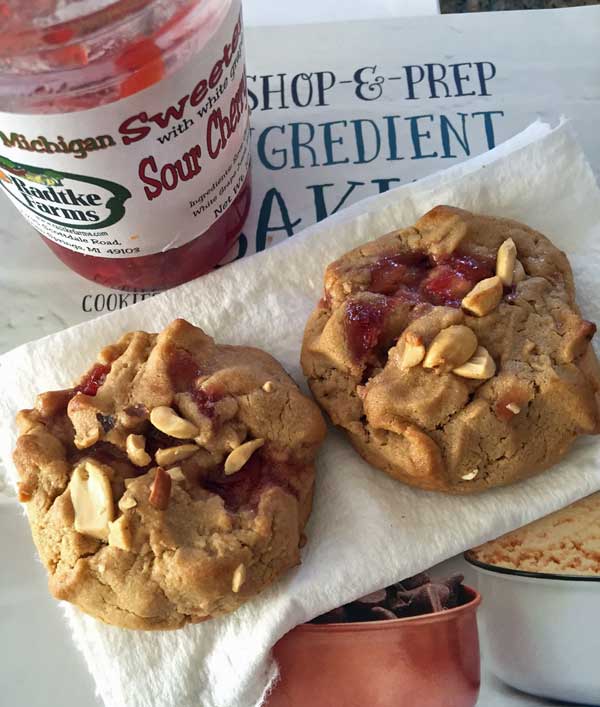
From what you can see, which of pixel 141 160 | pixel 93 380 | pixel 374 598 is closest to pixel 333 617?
pixel 374 598

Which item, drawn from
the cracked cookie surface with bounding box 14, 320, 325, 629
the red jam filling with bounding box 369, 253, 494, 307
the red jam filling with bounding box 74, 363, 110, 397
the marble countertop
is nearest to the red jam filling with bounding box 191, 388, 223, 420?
the cracked cookie surface with bounding box 14, 320, 325, 629

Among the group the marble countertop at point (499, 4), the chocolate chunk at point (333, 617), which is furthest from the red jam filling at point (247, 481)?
the marble countertop at point (499, 4)

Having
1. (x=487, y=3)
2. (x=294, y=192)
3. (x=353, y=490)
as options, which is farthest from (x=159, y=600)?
(x=487, y=3)

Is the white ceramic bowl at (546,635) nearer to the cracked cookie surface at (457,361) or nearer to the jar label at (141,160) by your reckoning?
the cracked cookie surface at (457,361)

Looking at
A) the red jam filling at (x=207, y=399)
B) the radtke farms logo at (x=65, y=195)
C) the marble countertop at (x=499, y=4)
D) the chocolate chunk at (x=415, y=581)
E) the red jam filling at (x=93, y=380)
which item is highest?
the marble countertop at (x=499, y=4)

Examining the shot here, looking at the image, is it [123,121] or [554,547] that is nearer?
[123,121]

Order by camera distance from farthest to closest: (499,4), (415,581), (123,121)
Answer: (499,4)
(415,581)
(123,121)

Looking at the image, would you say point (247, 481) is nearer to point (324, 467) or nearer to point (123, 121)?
point (324, 467)

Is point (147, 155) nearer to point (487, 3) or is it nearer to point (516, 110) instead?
point (516, 110)
